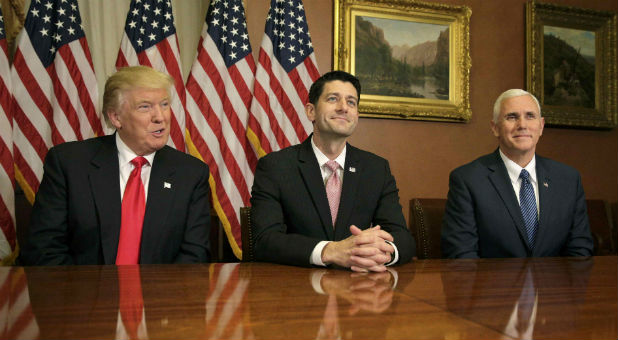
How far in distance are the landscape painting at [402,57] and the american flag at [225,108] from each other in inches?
42.9

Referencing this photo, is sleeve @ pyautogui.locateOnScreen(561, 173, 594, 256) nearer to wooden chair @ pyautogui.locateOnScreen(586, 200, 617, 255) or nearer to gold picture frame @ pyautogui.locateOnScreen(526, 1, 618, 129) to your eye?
wooden chair @ pyautogui.locateOnScreen(586, 200, 617, 255)

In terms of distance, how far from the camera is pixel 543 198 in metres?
2.60

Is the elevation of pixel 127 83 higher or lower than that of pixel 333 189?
higher

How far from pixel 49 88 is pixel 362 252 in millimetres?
2818

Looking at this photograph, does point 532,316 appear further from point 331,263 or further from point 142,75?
point 142,75

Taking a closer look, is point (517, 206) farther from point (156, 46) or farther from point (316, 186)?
point (156, 46)

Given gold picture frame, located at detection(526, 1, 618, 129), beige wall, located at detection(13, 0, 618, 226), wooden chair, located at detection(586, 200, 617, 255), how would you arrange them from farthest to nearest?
gold picture frame, located at detection(526, 1, 618, 129) → beige wall, located at detection(13, 0, 618, 226) → wooden chair, located at detection(586, 200, 617, 255)

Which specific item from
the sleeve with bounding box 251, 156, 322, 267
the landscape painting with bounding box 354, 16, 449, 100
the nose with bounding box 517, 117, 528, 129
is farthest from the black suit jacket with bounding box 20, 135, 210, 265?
the landscape painting with bounding box 354, 16, 449, 100

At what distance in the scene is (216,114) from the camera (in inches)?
150

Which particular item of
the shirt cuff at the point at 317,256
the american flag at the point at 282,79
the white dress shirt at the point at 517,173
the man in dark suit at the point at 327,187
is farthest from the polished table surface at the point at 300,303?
the american flag at the point at 282,79

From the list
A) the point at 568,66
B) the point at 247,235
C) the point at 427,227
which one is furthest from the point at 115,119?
the point at 568,66

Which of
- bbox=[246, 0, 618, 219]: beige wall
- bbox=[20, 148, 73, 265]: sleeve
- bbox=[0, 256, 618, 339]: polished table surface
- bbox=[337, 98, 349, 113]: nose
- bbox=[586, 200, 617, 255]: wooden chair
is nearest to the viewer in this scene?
bbox=[0, 256, 618, 339]: polished table surface

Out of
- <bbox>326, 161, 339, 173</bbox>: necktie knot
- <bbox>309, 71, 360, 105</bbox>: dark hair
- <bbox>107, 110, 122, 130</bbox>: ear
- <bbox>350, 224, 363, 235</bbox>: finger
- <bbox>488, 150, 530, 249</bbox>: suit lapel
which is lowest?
<bbox>350, 224, 363, 235</bbox>: finger

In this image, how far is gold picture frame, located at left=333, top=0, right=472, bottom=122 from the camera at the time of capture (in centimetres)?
439
